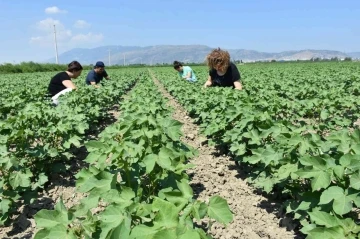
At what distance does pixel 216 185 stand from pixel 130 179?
1.52 meters

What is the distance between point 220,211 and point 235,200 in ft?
6.31

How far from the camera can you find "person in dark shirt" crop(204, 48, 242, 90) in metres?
6.48

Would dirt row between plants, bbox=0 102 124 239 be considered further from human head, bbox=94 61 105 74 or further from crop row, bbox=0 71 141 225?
human head, bbox=94 61 105 74

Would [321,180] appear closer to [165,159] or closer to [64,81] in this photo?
[165,159]

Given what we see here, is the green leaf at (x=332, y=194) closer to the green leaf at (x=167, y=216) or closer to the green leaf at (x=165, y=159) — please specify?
the green leaf at (x=165, y=159)

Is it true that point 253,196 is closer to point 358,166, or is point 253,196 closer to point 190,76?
point 358,166

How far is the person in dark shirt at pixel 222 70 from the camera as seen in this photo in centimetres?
648

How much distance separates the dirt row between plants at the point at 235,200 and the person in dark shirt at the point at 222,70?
1.97m

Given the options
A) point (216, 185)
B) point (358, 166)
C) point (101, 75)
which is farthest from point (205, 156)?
point (101, 75)

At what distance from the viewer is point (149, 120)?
3.18 meters

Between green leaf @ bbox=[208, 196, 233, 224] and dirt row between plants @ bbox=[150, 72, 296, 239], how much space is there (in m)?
1.31

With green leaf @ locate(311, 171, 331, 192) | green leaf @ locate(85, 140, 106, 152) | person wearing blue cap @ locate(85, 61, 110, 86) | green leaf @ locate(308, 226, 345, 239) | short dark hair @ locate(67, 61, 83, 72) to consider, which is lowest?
green leaf @ locate(308, 226, 345, 239)

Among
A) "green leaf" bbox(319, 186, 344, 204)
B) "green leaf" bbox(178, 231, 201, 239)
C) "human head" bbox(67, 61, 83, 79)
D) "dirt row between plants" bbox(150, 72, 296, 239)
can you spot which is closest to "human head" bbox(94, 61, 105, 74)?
"human head" bbox(67, 61, 83, 79)

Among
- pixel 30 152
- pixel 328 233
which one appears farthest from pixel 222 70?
pixel 328 233
